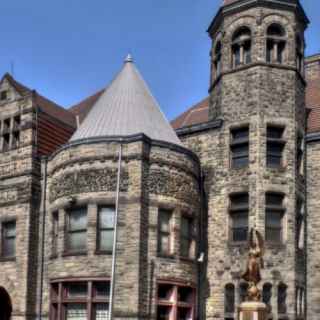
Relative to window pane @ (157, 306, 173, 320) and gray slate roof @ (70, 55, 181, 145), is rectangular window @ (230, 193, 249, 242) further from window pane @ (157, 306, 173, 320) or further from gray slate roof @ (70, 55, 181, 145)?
window pane @ (157, 306, 173, 320)

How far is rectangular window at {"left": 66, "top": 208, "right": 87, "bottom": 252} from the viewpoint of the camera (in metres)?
25.6

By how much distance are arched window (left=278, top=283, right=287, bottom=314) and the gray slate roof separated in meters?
7.06

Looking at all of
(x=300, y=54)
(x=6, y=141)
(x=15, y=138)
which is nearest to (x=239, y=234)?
(x=300, y=54)

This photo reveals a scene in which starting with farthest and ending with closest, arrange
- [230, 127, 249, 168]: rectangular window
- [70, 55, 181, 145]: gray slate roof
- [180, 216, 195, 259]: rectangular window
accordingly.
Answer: [230, 127, 249, 168]: rectangular window → [70, 55, 181, 145]: gray slate roof → [180, 216, 195, 259]: rectangular window

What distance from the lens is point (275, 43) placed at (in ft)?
97.3

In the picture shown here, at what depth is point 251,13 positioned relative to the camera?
29828 mm

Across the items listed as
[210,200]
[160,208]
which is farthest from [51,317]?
[210,200]

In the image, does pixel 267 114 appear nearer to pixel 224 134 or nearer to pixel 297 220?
pixel 224 134

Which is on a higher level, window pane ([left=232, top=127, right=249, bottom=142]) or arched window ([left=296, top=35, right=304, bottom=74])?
arched window ([left=296, top=35, right=304, bottom=74])

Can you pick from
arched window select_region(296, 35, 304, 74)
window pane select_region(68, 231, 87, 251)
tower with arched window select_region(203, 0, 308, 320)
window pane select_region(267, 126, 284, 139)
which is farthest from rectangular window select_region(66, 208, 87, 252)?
arched window select_region(296, 35, 304, 74)

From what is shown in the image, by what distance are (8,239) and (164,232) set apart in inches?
283

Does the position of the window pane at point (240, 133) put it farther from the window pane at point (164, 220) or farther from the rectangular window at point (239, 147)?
the window pane at point (164, 220)

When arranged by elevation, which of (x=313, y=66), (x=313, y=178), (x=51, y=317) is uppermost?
(x=313, y=66)

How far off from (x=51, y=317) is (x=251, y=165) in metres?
9.95
